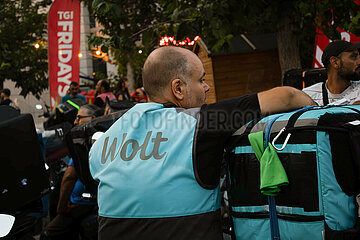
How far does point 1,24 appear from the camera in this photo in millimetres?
16766

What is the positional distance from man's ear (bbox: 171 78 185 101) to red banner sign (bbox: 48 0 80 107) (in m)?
8.23

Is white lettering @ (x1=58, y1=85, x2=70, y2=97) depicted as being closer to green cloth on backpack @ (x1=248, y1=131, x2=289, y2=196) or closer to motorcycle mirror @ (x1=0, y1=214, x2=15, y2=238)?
motorcycle mirror @ (x1=0, y1=214, x2=15, y2=238)

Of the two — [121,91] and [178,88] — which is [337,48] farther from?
[121,91]

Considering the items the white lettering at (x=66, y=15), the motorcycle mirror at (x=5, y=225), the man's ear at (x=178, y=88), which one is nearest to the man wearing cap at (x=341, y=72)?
the man's ear at (x=178, y=88)

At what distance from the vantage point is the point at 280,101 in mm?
1771

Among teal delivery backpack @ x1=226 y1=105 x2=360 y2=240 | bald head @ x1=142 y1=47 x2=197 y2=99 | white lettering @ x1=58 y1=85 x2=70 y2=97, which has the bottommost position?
teal delivery backpack @ x1=226 y1=105 x2=360 y2=240

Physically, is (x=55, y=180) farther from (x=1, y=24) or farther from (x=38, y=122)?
(x=38, y=122)

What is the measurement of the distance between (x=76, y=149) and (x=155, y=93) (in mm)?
1640

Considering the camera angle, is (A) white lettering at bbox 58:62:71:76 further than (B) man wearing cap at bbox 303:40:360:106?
Yes

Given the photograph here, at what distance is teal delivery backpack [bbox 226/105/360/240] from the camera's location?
153cm

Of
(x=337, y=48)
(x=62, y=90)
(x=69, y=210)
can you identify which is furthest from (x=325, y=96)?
(x=62, y=90)

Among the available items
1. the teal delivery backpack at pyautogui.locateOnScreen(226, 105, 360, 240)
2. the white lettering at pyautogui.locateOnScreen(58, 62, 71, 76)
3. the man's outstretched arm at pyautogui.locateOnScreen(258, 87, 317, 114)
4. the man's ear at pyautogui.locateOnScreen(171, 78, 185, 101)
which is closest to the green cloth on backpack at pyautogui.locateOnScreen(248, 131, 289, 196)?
the teal delivery backpack at pyautogui.locateOnScreen(226, 105, 360, 240)

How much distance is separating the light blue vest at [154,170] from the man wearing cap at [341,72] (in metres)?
2.28

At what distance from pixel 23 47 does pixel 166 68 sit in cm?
1638
